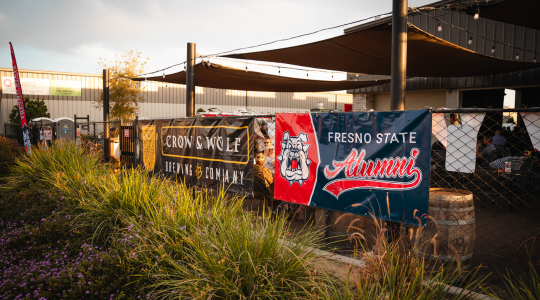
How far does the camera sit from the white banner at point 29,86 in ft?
82.0

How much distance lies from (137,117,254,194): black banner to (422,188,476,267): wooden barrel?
2.66 metres

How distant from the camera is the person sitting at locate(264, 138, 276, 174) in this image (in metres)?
6.66

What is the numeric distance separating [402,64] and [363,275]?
103 inches

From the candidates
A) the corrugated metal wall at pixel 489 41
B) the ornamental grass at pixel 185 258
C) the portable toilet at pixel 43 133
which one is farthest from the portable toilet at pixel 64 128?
the corrugated metal wall at pixel 489 41

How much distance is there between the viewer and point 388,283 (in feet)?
7.06

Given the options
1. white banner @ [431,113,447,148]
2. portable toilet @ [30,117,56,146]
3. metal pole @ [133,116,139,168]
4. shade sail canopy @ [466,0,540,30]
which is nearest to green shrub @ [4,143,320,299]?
white banner @ [431,113,447,148]

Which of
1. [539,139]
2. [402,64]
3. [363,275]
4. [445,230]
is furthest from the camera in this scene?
[402,64]

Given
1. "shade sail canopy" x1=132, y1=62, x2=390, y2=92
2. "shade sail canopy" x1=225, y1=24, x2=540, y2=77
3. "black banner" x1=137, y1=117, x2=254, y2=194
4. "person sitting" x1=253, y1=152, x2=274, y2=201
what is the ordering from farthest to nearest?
"shade sail canopy" x1=132, y1=62, x2=390, y2=92
"shade sail canopy" x1=225, y1=24, x2=540, y2=77
"person sitting" x1=253, y1=152, x2=274, y2=201
"black banner" x1=137, y1=117, x2=254, y2=194

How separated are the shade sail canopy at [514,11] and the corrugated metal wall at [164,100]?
2222 centimetres

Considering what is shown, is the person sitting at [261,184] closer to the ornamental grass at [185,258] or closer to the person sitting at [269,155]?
the person sitting at [269,155]

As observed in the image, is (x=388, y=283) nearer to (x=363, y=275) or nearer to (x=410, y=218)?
Answer: (x=363, y=275)

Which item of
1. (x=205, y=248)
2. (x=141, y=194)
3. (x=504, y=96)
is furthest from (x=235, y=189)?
(x=504, y=96)

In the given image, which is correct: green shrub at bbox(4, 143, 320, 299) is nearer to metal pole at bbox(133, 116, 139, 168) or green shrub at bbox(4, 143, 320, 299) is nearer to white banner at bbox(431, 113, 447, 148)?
white banner at bbox(431, 113, 447, 148)

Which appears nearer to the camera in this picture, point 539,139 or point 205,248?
point 205,248
